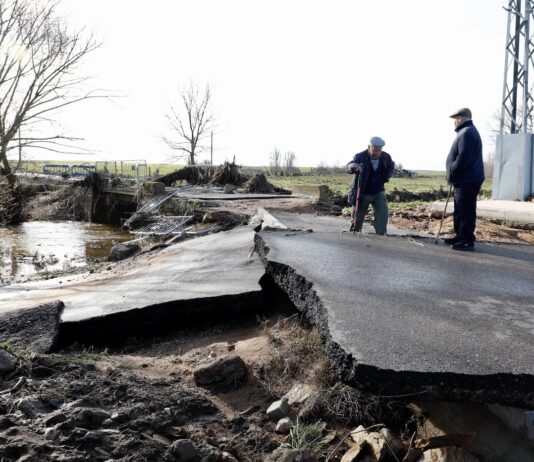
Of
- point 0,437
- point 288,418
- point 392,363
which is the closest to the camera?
point 0,437

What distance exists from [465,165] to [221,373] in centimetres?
396

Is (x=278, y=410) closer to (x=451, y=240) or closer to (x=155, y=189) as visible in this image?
(x=451, y=240)

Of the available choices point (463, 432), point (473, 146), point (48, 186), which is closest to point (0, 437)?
point (463, 432)

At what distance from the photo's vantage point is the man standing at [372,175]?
7363 millimetres

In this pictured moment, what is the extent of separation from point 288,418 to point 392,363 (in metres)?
0.81

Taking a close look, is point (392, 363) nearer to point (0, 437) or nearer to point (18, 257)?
point (0, 437)

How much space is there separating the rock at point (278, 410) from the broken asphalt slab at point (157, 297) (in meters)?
2.03

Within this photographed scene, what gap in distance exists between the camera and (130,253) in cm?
1234

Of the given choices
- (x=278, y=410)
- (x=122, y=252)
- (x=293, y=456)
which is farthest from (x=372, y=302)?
(x=122, y=252)

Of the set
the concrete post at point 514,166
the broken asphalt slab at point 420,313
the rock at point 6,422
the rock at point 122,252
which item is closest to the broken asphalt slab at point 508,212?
the concrete post at point 514,166

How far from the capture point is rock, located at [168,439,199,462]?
2.75 metres

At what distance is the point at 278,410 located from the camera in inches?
130

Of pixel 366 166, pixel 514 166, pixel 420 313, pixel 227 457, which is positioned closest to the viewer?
pixel 227 457

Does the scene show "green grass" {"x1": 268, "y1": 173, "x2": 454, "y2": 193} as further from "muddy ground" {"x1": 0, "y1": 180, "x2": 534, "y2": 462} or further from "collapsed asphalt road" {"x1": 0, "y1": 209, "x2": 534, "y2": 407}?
"muddy ground" {"x1": 0, "y1": 180, "x2": 534, "y2": 462}
